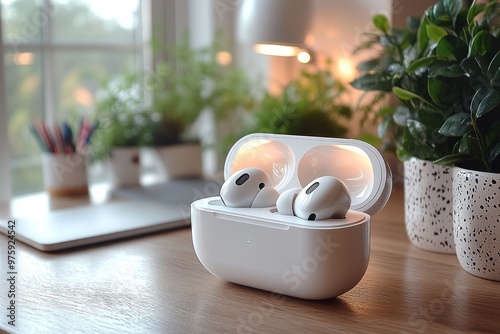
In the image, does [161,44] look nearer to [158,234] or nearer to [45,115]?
[45,115]

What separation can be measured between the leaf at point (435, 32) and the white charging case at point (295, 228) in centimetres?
20

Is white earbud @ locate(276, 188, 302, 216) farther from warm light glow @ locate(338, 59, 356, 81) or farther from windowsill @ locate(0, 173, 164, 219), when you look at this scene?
warm light glow @ locate(338, 59, 356, 81)

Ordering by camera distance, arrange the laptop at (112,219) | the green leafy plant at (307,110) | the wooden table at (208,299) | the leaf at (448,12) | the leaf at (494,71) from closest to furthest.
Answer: the wooden table at (208,299)
the leaf at (494,71)
the leaf at (448,12)
the laptop at (112,219)
the green leafy plant at (307,110)

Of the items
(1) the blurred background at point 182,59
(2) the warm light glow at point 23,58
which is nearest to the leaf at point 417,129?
(1) the blurred background at point 182,59

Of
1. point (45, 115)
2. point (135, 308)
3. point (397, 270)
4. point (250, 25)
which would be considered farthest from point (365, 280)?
point (45, 115)

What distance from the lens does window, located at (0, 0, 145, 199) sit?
152cm

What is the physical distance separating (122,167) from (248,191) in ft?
2.43

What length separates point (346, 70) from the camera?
157 cm

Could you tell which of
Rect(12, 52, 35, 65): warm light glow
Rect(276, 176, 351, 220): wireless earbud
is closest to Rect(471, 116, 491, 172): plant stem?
Rect(276, 176, 351, 220): wireless earbud

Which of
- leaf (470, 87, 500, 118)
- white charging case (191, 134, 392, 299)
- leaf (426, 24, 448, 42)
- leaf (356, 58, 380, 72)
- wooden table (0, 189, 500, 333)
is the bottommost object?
wooden table (0, 189, 500, 333)

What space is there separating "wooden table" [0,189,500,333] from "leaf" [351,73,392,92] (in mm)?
243

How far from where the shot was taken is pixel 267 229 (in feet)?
2.66

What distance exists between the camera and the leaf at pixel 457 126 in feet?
2.92

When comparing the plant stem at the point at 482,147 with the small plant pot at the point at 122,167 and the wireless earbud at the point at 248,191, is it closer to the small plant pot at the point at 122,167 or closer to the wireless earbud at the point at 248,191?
the wireless earbud at the point at 248,191
